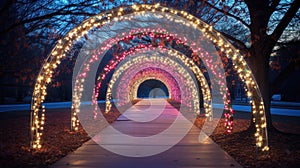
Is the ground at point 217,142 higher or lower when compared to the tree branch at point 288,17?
lower

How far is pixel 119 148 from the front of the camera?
6906mm

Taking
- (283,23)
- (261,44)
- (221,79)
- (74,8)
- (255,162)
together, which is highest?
(74,8)

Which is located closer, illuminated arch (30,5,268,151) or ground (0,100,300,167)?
ground (0,100,300,167)

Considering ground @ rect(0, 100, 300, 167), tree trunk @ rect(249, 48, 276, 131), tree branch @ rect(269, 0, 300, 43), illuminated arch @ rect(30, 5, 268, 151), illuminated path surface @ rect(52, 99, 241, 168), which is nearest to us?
illuminated path surface @ rect(52, 99, 241, 168)

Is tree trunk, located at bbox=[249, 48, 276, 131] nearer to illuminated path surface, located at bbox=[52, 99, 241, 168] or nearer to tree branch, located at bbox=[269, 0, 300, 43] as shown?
tree branch, located at bbox=[269, 0, 300, 43]

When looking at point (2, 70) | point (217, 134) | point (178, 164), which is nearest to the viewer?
Result: point (178, 164)

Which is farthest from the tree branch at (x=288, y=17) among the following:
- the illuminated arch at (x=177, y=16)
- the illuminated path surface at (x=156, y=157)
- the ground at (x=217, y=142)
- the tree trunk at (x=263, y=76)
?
the illuminated path surface at (x=156, y=157)

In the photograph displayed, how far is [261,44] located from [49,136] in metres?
6.78

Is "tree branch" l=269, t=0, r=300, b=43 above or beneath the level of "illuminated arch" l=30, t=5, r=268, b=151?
above

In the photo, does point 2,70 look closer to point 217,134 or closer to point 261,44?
point 217,134

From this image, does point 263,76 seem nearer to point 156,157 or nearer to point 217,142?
point 217,142

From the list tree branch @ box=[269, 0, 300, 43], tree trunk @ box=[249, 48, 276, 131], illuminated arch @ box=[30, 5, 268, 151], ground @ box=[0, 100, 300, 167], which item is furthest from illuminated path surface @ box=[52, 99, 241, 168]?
tree branch @ box=[269, 0, 300, 43]

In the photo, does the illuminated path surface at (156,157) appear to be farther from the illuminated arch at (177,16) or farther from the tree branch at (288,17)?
the tree branch at (288,17)

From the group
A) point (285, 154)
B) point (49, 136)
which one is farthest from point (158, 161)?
point (49, 136)
